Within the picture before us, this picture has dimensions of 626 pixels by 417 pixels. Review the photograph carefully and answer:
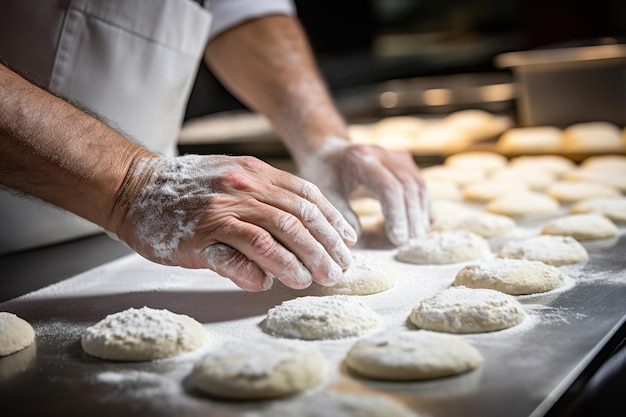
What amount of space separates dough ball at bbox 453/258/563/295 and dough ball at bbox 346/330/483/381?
34 cm

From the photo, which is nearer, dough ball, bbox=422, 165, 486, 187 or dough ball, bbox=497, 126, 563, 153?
dough ball, bbox=422, 165, 486, 187

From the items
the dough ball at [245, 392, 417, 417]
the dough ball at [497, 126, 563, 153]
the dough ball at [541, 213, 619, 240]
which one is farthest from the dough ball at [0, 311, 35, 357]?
the dough ball at [497, 126, 563, 153]

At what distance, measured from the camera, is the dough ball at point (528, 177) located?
8.59 feet

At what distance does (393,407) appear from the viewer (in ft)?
3.49

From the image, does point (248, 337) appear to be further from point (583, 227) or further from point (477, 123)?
point (477, 123)

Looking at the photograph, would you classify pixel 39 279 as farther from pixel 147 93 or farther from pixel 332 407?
pixel 332 407

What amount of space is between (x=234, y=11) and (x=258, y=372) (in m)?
1.70

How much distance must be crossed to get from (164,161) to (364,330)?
54cm

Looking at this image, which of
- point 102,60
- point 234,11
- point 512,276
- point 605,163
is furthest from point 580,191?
point 102,60

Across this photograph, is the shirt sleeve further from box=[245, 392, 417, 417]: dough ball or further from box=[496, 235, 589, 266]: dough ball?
box=[245, 392, 417, 417]: dough ball

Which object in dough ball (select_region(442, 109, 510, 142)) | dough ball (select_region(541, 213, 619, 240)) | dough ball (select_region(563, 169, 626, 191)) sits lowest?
dough ball (select_region(442, 109, 510, 142))

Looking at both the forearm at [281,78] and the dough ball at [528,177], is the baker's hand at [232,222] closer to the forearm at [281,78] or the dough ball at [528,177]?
the forearm at [281,78]

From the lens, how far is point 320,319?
1376 mm

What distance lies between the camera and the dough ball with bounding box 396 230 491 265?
1837mm
